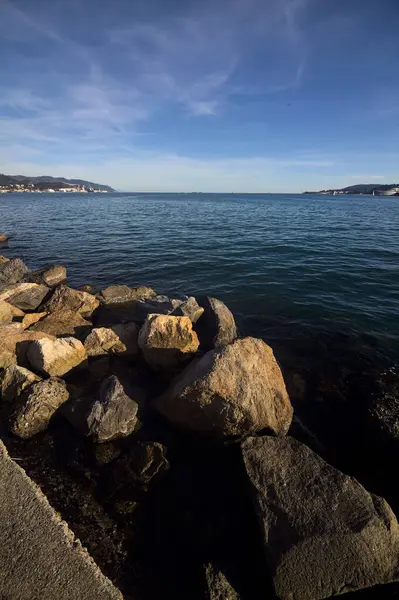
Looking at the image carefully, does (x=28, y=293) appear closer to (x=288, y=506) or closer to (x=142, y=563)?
(x=142, y=563)

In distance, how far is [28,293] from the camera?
11.5 metres

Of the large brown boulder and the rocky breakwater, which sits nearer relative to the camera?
the rocky breakwater

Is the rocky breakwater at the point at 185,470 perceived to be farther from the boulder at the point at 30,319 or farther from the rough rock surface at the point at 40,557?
the boulder at the point at 30,319

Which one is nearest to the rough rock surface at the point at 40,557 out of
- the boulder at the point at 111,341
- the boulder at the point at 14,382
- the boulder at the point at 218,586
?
the boulder at the point at 218,586

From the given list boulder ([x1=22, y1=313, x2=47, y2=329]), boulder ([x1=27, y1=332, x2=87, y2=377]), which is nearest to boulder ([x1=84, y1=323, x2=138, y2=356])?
boulder ([x1=27, y1=332, x2=87, y2=377])

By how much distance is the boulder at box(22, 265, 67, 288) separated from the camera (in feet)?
46.8

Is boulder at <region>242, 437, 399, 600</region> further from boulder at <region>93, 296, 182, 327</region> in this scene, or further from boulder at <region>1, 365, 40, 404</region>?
boulder at <region>93, 296, 182, 327</region>

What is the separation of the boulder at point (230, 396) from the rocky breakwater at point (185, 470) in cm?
3

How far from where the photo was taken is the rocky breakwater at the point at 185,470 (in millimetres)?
3854

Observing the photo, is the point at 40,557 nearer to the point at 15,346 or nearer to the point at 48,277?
the point at 15,346

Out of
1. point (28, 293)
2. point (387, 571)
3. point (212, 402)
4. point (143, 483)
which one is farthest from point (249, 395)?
point (28, 293)

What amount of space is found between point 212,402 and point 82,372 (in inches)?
149

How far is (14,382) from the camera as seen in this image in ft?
21.3

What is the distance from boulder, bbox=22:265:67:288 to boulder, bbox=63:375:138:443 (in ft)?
32.0
